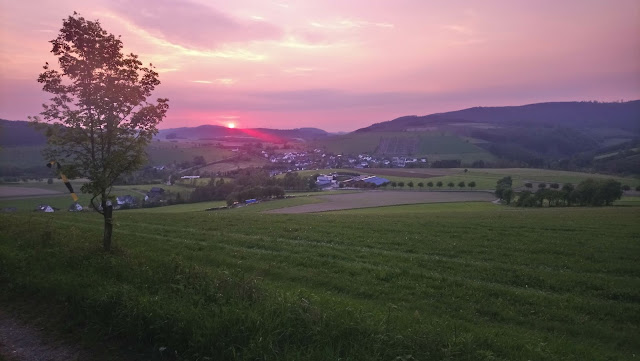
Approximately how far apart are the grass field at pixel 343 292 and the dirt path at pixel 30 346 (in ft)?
1.72

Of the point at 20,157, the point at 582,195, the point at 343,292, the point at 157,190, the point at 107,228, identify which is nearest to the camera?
the point at 343,292

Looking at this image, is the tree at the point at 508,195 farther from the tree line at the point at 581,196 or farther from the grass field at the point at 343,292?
the grass field at the point at 343,292

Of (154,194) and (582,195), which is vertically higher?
(582,195)

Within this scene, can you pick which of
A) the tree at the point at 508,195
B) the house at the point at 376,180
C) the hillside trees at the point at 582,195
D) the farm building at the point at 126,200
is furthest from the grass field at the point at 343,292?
the house at the point at 376,180

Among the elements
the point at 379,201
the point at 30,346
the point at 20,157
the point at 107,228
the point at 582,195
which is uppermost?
the point at 20,157

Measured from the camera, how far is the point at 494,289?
10.6m

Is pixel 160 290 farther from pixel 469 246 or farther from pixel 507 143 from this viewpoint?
pixel 507 143

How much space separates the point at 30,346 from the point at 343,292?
6646 mm

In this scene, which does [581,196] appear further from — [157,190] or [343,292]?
[157,190]

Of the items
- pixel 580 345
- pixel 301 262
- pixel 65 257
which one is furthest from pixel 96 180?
pixel 580 345

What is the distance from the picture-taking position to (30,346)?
6723 mm

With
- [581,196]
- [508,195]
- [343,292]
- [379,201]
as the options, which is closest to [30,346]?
[343,292]

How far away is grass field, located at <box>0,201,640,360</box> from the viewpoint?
6242 millimetres

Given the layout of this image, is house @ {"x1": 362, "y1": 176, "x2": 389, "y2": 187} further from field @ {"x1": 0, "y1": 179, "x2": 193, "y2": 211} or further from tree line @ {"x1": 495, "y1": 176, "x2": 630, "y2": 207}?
field @ {"x1": 0, "y1": 179, "x2": 193, "y2": 211}
